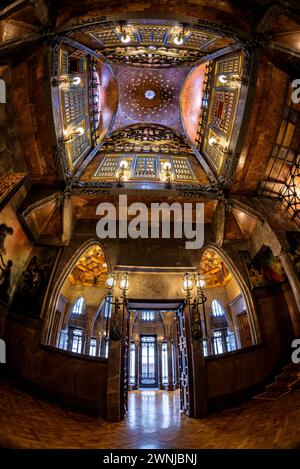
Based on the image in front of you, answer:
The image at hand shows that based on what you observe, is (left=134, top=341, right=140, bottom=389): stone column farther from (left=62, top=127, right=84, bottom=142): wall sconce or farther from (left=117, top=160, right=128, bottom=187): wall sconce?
(left=62, top=127, right=84, bottom=142): wall sconce

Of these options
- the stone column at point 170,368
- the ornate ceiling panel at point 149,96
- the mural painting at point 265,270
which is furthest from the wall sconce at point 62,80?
the stone column at point 170,368

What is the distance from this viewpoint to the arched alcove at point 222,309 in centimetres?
1299

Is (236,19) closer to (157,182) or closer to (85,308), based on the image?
(157,182)

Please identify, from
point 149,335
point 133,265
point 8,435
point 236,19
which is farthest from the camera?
point 149,335

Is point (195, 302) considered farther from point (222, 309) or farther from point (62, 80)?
point (62, 80)

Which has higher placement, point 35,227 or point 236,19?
point 236,19

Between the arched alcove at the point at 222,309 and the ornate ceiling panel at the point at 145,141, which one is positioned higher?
the ornate ceiling panel at the point at 145,141

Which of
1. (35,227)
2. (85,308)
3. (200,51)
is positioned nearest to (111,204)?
(35,227)

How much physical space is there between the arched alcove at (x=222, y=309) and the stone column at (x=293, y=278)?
3.54 meters

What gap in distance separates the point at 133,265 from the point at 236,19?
8039mm

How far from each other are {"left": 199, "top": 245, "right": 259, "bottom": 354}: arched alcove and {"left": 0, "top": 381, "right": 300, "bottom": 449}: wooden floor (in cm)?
574

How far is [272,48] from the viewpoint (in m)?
6.46

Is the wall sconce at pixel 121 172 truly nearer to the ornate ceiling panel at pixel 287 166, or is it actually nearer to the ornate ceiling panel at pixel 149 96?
the ornate ceiling panel at pixel 149 96

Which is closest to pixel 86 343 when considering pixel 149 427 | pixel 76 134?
pixel 149 427
